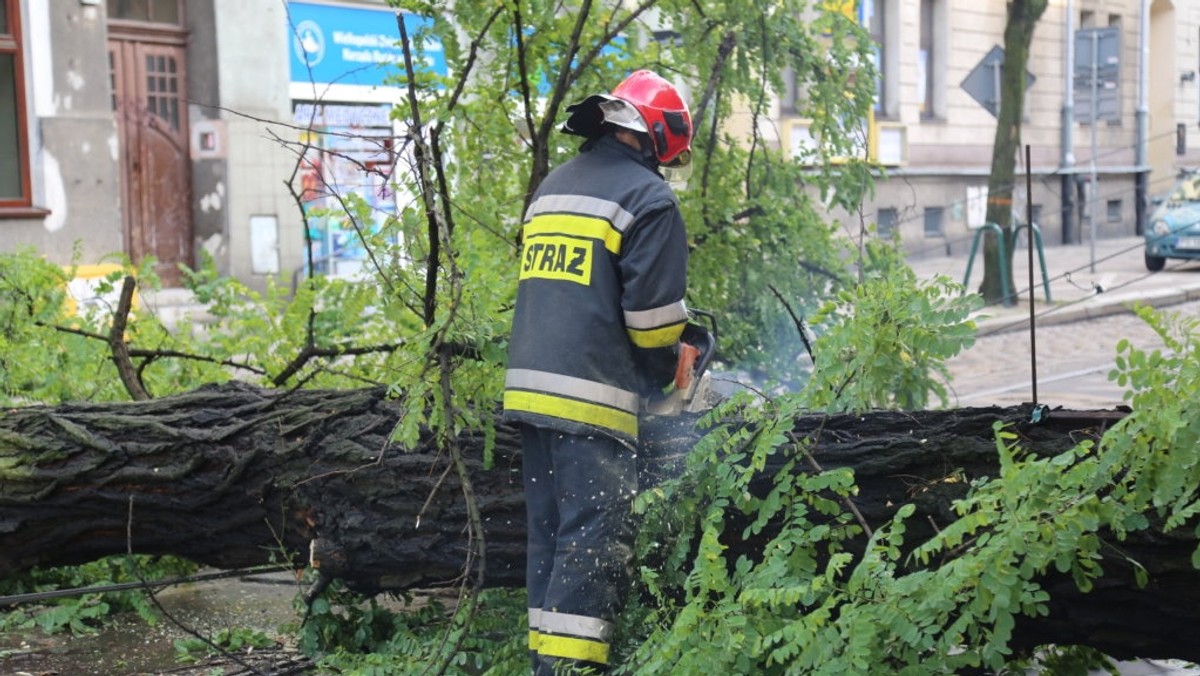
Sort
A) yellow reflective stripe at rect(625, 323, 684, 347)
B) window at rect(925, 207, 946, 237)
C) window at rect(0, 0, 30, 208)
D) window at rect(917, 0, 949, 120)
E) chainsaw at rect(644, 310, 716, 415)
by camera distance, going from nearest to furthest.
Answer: yellow reflective stripe at rect(625, 323, 684, 347) < chainsaw at rect(644, 310, 716, 415) < window at rect(0, 0, 30, 208) < window at rect(925, 207, 946, 237) < window at rect(917, 0, 949, 120)

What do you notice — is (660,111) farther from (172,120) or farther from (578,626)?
(172,120)

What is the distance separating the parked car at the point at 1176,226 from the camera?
20.0 meters

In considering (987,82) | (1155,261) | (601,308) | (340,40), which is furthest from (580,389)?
(1155,261)

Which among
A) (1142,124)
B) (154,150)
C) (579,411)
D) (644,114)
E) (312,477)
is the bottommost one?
(312,477)

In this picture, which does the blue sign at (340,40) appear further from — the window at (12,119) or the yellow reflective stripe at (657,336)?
the yellow reflective stripe at (657,336)

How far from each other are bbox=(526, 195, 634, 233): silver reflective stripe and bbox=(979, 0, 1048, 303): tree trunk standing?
12.3 meters

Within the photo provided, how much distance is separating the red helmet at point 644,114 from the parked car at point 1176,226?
638 inches

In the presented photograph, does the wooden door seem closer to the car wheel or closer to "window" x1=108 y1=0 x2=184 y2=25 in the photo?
"window" x1=108 y1=0 x2=184 y2=25

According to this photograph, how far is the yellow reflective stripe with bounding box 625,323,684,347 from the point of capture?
404 centimetres

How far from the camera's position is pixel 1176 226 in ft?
67.1

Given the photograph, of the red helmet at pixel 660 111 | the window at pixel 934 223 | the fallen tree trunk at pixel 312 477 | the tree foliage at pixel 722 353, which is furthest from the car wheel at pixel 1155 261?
the fallen tree trunk at pixel 312 477

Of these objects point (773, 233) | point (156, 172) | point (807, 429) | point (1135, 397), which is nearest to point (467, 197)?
point (773, 233)

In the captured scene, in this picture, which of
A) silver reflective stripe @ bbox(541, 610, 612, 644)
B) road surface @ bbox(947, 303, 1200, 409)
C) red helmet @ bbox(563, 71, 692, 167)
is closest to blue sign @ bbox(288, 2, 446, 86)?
road surface @ bbox(947, 303, 1200, 409)

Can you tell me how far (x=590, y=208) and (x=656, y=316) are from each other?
1.23ft
